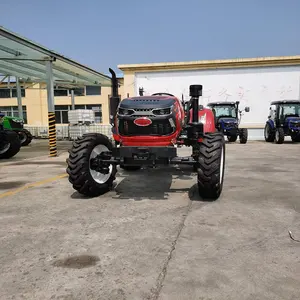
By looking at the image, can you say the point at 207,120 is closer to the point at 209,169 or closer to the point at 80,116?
the point at 209,169

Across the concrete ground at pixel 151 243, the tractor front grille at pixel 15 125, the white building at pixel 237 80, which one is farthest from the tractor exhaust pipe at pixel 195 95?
the white building at pixel 237 80

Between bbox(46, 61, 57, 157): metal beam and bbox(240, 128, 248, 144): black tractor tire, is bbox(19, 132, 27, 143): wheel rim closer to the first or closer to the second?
bbox(46, 61, 57, 157): metal beam

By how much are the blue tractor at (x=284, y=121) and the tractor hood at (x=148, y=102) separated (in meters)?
10.3

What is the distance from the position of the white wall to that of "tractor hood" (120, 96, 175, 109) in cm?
1271

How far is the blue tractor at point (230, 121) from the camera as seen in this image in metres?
14.2

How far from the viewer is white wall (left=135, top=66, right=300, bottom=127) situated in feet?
55.3

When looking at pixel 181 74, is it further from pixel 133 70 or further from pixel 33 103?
pixel 33 103

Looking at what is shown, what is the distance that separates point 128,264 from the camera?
2.67 meters

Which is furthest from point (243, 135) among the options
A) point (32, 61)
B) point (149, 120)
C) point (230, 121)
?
point (149, 120)

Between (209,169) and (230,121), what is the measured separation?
1043cm

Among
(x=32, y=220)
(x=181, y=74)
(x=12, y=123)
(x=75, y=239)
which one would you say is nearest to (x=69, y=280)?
(x=75, y=239)

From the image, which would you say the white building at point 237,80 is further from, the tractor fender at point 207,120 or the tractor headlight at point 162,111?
the tractor headlight at point 162,111

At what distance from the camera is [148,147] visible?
15.1 ft

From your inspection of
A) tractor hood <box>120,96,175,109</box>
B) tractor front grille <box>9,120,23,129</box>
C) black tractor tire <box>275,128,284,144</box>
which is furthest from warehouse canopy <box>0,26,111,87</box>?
black tractor tire <box>275,128,284,144</box>
